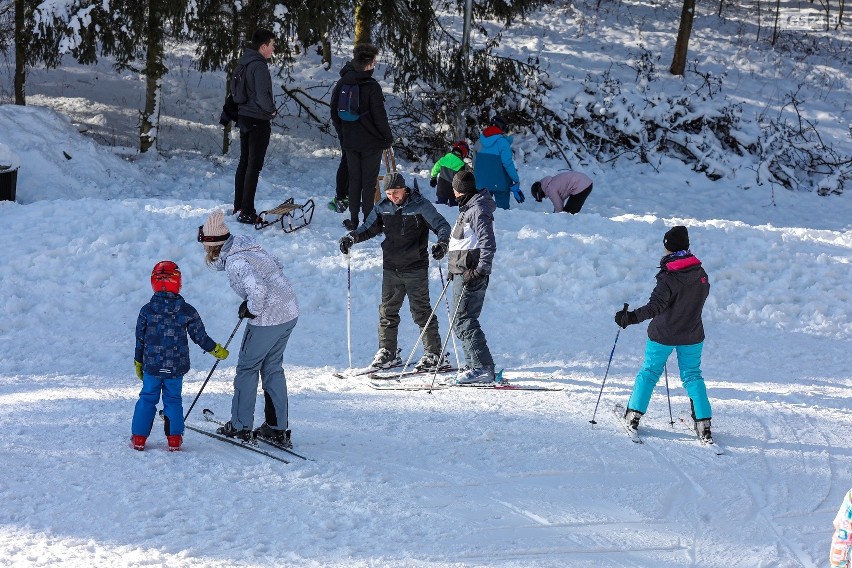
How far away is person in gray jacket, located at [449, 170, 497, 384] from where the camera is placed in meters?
8.08

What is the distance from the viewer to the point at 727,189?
18.5 metres

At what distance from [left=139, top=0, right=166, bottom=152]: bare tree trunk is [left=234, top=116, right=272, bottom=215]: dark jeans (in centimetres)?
522

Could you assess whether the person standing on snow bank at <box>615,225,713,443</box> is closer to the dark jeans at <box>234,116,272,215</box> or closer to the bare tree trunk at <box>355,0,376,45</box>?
the dark jeans at <box>234,116,272,215</box>

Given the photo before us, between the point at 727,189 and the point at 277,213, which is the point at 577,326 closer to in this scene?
the point at 277,213

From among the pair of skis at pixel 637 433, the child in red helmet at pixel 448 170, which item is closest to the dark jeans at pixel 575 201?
the child in red helmet at pixel 448 170

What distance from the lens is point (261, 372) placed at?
6660mm

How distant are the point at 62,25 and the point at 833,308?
11589 millimetres

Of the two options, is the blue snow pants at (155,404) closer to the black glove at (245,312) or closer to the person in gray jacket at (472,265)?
the black glove at (245,312)

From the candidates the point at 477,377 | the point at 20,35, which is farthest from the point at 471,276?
the point at 20,35

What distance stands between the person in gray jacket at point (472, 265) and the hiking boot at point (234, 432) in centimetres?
222

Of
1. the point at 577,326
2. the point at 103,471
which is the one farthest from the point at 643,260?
the point at 103,471

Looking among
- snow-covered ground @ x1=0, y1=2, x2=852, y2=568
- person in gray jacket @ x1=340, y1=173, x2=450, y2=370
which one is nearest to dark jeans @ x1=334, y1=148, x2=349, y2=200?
snow-covered ground @ x1=0, y1=2, x2=852, y2=568

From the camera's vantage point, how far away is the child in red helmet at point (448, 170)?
1292cm

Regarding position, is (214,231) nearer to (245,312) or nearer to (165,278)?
(165,278)
